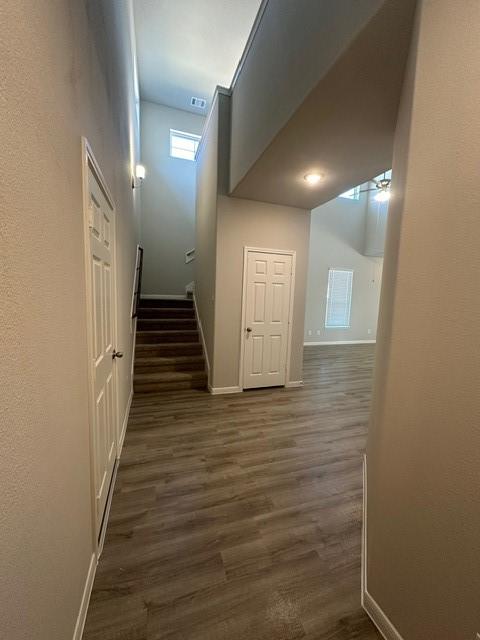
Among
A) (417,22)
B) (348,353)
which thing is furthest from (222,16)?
(348,353)

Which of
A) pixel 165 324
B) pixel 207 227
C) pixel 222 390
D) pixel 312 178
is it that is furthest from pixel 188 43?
pixel 222 390

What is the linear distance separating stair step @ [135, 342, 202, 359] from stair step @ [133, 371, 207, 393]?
1.12ft

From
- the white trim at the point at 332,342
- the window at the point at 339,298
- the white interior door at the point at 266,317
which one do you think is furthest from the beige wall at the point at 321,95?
the white trim at the point at 332,342

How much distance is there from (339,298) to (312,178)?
5.79m

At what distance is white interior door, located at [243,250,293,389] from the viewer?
3.89 meters

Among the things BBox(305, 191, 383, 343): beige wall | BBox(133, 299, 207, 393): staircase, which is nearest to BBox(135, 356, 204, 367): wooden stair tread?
BBox(133, 299, 207, 393): staircase

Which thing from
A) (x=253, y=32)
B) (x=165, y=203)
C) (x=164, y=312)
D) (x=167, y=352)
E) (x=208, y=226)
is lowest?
(x=167, y=352)

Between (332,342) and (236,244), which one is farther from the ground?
(236,244)

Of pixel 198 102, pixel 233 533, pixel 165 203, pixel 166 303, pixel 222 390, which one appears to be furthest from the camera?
pixel 165 203

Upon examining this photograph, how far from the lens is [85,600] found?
122cm

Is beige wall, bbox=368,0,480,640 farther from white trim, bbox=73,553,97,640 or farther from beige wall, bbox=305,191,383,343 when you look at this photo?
beige wall, bbox=305,191,383,343

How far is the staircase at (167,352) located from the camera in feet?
12.8

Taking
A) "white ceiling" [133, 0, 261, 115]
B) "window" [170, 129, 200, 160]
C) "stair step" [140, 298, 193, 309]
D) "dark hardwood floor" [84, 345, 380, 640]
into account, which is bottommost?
"dark hardwood floor" [84, 345, 380, 640]

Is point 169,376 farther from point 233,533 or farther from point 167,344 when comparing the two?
point 233,533
